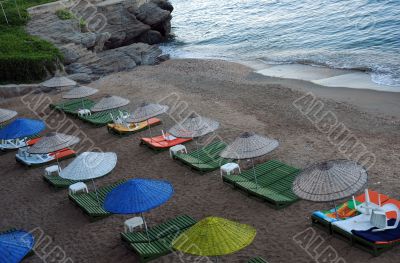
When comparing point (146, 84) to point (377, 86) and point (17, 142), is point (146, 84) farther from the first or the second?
point (377, 86)

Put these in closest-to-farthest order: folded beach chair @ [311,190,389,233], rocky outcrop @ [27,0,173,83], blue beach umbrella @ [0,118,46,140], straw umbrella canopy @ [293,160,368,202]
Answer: straw umbrella canopy @ [293,160,368,202] < folded beach chair @ [311,190,389,233] < blue beach umbrella @ [0,118,46,140] < rocky outcrop @ [27,0,173,83]

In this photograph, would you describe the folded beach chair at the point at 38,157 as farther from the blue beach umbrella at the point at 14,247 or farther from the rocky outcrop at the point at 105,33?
the rocky outcrop at the point at 105,33

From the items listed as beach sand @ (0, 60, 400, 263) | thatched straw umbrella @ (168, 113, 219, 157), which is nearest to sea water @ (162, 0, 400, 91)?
beach sand @ (0, 60, 400, 263)

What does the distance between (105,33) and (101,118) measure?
60.8 feet

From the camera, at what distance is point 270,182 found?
14078mm

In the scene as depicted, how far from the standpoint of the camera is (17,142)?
2008 centimetres

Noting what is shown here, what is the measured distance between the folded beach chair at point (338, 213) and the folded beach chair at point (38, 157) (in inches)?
394

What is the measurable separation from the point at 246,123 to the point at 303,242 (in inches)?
355

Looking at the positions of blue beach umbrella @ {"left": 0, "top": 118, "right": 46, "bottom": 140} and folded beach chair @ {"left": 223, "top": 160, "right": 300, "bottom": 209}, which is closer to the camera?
folded beach chair @ {"left": 223, "top": 160, "right": 300, "bottom": 209}

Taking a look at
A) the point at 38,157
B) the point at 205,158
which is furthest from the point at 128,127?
the point at 205,158

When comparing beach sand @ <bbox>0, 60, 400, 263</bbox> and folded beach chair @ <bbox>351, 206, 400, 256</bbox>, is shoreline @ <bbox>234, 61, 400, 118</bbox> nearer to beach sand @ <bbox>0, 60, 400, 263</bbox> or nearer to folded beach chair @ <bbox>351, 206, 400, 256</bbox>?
beach sand @ <bbox>0, 60, 400, 263</bbox>

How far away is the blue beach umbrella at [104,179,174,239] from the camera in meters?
10.7

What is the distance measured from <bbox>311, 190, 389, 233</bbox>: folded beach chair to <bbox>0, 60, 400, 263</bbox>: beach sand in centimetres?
22

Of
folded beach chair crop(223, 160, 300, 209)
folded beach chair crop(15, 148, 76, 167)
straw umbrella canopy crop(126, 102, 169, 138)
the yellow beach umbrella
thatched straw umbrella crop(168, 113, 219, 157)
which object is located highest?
the yellow beach umbrella
